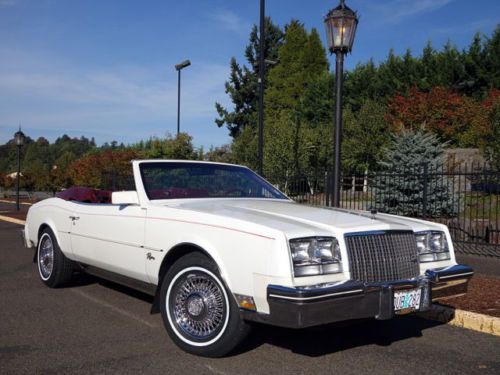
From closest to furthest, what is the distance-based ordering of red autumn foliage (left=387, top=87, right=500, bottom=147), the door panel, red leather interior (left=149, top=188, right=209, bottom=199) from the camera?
1. the door panel
2. red leather interior (left=149, top=188, right=209, bottom=199)
3. red autumn foliage (left=387, top=87, right=500, bottom=147)

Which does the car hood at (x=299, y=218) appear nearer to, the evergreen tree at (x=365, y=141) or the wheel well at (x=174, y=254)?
the wheel well at (x=174, y=254)

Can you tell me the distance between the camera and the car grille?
3721mm

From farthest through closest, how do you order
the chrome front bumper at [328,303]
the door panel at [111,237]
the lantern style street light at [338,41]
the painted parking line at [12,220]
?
the painted parking line at [12,220]
the lantern style street light at [338,41]
the door panel at [111,237]
the chrome front bumper at [328,303]

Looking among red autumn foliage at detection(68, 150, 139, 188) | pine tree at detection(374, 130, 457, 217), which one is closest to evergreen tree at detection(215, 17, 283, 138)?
red autumn foliage at detection(68, 150, 139, 188)

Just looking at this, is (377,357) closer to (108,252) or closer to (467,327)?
(467,327)

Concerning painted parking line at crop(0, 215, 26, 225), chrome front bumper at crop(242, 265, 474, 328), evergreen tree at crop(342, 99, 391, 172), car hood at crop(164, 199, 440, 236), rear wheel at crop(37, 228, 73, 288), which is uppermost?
evergreen tree at crop(342, 99, 391, 172)

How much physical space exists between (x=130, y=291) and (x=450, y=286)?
3.72m

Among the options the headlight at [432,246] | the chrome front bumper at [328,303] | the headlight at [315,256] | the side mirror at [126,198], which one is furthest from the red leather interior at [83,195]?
the headlight at [432,246]

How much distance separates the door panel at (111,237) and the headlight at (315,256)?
64.6 inches

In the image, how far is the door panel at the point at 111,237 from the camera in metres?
4.71

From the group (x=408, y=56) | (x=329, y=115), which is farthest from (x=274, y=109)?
(x=408, y=56)

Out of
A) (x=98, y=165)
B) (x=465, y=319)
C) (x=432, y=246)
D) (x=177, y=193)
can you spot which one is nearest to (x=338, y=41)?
(x=177, y=193)

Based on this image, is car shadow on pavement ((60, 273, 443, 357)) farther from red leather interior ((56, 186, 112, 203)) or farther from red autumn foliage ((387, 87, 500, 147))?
red autumn foliage ((387, 87, 500, 147))

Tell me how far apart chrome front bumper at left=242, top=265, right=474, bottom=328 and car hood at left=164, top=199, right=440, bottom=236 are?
1.35ft
